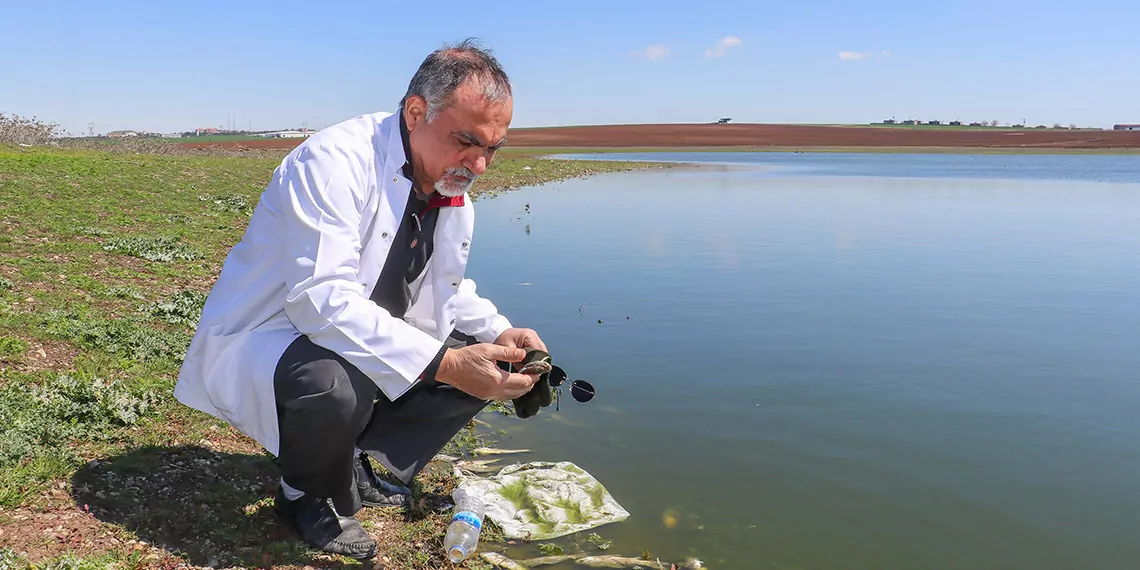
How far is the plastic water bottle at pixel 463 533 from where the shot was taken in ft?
13.6

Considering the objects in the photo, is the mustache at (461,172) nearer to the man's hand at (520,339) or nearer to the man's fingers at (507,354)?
the man's fingers at (507,354)

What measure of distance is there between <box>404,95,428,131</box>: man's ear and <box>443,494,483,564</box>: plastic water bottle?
204cm

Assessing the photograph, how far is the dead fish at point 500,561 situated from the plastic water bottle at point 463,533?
0.08 m

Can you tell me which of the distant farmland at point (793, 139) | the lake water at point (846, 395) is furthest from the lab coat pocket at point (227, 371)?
the distant farmland at point (793, 139)

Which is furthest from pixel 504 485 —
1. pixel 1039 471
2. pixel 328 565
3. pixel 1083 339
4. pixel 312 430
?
pixel 1083 339

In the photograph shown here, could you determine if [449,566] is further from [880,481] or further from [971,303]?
[971,303]

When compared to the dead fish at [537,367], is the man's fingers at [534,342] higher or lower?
higher

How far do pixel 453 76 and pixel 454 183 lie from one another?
533mm

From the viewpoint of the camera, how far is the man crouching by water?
352cm

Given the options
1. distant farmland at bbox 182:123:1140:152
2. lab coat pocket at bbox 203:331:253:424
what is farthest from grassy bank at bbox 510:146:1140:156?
lab coat pocket at bbox 203:331:253:424

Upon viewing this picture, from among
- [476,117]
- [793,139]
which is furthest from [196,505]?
[793,139]

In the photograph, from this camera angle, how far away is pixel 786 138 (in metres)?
109

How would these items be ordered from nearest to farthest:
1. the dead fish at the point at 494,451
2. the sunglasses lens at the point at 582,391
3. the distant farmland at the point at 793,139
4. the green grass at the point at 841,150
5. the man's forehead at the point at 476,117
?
the man's forehead at the point at 476,117 < the sunglasses lens at the point at 582,391 < the dead fish at the point at 494,451 < the green grass at the point at 841,150 < the distant farmland at the point at 793,139

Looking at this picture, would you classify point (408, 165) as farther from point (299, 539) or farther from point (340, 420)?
point (299, 539)
